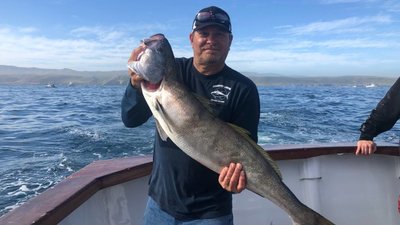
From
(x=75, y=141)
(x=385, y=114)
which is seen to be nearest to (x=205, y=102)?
(x=385, y=114)

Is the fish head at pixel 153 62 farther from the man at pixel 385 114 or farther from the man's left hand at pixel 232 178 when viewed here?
the man at pixel 385 114

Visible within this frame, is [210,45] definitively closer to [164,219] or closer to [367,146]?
[164,219]

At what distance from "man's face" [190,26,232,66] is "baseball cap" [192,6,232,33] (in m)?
0.03

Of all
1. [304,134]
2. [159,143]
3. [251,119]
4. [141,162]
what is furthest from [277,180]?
[304,134]

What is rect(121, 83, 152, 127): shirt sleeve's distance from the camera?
2842 millimetres

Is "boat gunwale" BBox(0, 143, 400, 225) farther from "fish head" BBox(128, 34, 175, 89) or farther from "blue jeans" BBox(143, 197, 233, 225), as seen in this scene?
"fish head" BBox(128, 34, 175, 89)

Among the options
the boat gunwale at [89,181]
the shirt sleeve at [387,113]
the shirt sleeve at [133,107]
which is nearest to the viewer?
the boat gunwale at [89,181]

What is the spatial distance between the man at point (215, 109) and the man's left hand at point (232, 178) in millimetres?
208

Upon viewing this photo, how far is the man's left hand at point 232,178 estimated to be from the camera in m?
2.63

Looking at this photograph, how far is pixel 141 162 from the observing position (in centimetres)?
427

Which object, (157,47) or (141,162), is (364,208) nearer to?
(141,162)

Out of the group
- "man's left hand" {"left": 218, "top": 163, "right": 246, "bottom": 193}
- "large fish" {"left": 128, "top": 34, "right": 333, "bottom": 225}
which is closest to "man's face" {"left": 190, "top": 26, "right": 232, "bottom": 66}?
"large fish" {"left": 128, "top": 34, "right": 333, "bottom": 225}

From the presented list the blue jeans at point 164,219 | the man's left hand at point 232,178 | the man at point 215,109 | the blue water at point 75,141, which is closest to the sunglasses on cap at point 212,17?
the man at point 215,109

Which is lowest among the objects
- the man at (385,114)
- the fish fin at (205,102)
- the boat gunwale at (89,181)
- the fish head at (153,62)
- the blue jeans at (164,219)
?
the blue jeans at (164,219)
